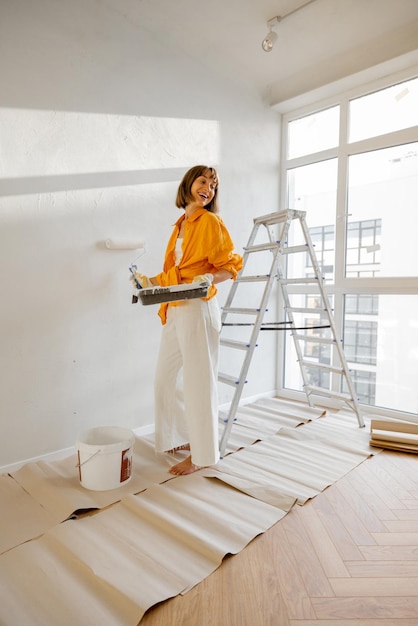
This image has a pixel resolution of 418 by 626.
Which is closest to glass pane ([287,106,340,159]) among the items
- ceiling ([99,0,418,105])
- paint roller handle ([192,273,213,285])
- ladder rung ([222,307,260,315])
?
ceiling ([99,0,418,105])

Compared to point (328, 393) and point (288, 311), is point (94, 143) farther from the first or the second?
Result: point (328, 393)

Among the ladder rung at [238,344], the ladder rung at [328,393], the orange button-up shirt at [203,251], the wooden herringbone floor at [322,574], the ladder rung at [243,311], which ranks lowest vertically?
the wooden herringbone floor at [322,574]

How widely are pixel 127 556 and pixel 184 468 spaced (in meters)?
0.64

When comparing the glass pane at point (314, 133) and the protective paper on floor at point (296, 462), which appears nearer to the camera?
the protective paper on floor at point (296, 462)

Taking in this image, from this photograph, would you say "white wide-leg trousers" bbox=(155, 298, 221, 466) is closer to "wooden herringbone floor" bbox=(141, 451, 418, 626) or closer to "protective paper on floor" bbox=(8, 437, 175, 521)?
"protective paper on floor" bbox=(8, 437, 175, 521)

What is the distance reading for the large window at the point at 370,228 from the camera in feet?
9.06

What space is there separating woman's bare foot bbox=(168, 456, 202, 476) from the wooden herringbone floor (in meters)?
0.54

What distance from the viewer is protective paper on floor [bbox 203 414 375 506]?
182cm

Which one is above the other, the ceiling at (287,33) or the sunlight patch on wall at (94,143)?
the ceiling at (287,33)

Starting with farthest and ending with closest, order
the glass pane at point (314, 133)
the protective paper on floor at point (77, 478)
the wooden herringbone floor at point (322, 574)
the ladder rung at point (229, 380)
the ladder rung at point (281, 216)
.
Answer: the glass pane at point (314, 133)
the ladder rung at point (281, 216)
the ladder rung at point (229, 380)
the protective paper on floor at point (77, 478)
the wooden herringbone floor at point (322, 574)

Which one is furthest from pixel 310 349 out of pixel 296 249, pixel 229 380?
pixel 229 380

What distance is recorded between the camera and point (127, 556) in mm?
1327

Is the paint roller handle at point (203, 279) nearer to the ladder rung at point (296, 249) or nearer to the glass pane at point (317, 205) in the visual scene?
the ladder rung at point (296, 249)

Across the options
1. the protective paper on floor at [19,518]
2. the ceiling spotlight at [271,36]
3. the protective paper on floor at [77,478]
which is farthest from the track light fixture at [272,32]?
the protective paper on floor at [19,518]
